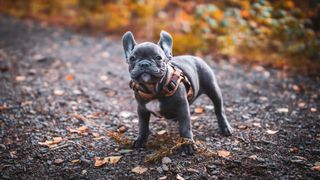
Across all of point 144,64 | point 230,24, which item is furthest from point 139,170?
point 230,24

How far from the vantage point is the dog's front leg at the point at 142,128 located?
3.57m

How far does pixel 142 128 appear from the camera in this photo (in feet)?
11.9

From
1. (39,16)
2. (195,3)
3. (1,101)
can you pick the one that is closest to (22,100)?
(1,101)

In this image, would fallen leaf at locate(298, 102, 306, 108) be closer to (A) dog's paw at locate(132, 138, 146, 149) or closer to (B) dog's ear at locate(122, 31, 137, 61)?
(A) dog's paw at locate(132, 138, 146, 149)

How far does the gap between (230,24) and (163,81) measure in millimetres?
4145

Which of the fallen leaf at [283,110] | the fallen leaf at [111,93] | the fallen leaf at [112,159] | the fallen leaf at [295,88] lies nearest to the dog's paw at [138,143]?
the fallen leaf at [112,159]

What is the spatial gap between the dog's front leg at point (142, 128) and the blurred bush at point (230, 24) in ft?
11.2

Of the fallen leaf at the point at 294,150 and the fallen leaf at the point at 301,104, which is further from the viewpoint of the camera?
the fallen leaf at the point at 301,104

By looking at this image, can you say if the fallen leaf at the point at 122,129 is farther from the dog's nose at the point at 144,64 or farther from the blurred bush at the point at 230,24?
the blurred bush at the point at 230,24

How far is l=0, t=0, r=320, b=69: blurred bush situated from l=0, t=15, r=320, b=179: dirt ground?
52cm

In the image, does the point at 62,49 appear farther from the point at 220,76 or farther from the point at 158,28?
the point at 220,76

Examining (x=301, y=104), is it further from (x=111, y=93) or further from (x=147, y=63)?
(x=147, y=63)

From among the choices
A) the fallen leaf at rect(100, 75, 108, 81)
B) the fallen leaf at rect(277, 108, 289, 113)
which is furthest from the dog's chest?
the fallen leaf at rect(100, 75, 108, 81)

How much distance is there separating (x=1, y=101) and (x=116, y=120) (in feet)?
5.71
